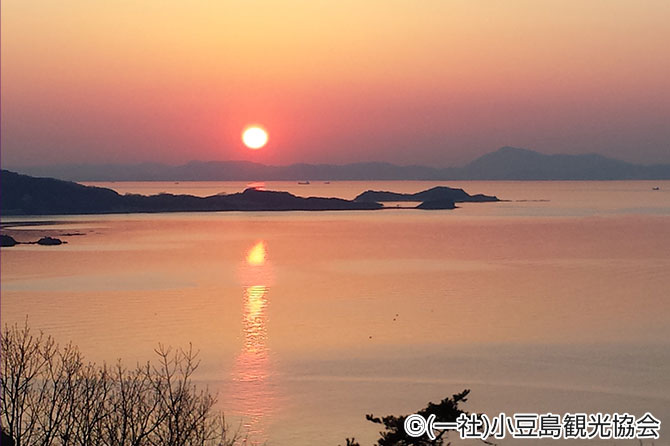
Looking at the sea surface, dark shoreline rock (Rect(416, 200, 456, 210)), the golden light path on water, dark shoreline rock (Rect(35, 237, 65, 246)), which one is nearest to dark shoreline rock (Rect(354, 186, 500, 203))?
dark shoreline rock (Rect(416, 200, 456, 210))

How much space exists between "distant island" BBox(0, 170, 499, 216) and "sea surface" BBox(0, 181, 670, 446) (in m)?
56.8

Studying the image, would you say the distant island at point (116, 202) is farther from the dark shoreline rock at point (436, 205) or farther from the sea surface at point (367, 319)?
the sea surface at point (367, 319)

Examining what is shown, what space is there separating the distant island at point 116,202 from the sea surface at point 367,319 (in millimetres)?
56794

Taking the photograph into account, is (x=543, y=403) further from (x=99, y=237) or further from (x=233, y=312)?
(x=99, y=237)

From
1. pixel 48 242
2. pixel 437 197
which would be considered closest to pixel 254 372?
pixel 48 242

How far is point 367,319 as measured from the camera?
31.4m

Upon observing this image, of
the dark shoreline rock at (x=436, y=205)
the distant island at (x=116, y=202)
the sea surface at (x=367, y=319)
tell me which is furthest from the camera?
the dark shoreline rock at (x=436, y=205)

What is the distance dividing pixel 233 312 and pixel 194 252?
2794cm

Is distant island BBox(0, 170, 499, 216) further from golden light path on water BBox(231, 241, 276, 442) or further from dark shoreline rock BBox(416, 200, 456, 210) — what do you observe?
golden light path on water BBox(231, 241, 276, 442)

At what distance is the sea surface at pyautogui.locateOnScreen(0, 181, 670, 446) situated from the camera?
20594 mm

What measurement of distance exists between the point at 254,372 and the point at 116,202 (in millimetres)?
114019

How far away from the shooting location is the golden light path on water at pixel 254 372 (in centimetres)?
1894

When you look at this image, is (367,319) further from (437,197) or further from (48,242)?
(437,197)

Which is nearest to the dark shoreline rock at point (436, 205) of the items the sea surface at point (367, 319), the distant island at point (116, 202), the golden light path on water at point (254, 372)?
the distant island at point (116, 202)
